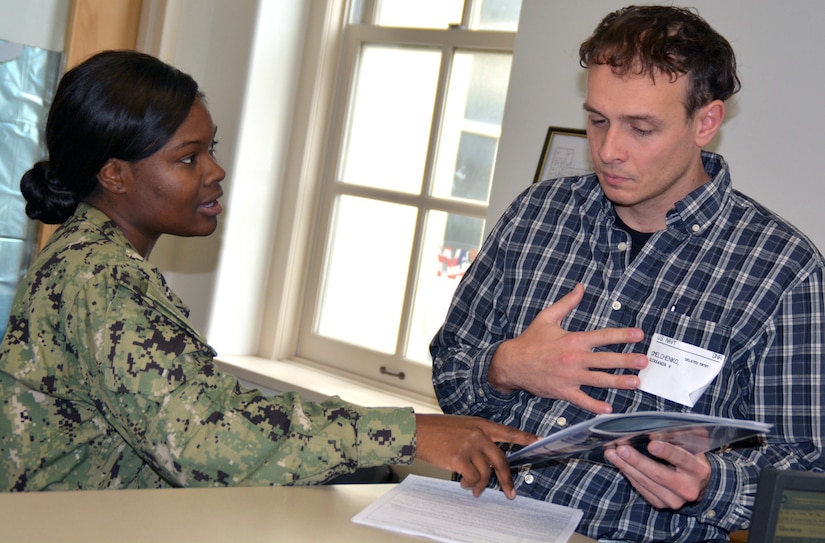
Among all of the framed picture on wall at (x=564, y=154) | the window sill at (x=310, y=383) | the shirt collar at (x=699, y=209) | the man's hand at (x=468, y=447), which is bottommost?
the window sill at (x=310, y=383)

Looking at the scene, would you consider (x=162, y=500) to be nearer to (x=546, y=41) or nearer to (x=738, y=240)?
(x=738, y=240)

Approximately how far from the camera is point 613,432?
1235mm

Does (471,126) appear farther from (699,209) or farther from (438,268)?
(699,209)

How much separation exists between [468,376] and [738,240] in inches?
23.1

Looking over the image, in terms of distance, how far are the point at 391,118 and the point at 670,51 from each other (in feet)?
5.91

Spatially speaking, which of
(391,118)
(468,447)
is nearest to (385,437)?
(468,447)

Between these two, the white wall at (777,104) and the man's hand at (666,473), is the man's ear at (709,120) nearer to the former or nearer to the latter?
the white wall at (777,104)

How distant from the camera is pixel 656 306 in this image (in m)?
1.71

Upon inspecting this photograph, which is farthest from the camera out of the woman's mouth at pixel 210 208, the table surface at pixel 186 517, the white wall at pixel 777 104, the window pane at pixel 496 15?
the window pane at pixel 496 15

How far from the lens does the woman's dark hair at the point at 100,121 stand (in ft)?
5.46

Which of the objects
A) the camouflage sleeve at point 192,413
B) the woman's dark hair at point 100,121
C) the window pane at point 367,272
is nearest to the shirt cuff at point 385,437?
the camouflage sleeve at point 192,413

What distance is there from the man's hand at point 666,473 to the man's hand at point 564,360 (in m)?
0.13

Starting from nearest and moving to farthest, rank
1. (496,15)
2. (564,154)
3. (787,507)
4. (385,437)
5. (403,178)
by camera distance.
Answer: (787,507)
(385,437)
(564,154)
(496,15)
(403,178)

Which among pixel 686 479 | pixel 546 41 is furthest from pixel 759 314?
pixel 546 41
